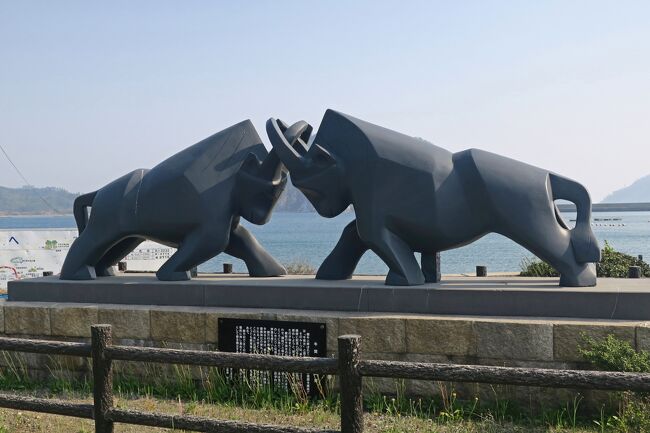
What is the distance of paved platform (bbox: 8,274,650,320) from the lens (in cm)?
610

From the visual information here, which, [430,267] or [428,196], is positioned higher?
[428,196]

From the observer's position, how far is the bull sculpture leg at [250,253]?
8.66m

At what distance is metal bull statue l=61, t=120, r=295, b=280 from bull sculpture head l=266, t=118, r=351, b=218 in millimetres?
282

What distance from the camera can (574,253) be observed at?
6.73 meters

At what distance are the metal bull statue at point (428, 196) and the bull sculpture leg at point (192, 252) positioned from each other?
130 cm

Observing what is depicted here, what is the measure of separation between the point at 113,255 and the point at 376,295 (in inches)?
163

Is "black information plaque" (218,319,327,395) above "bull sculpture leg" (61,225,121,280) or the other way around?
the other way around

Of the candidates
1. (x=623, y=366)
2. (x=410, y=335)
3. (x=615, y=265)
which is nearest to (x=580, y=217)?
(x=623, y=366)

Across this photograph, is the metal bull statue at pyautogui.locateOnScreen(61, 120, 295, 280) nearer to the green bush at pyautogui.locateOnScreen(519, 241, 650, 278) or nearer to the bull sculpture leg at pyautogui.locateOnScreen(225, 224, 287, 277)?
the bull sculpture leg at pyautogui.locateOnScreen(225, 224, 287, 277)

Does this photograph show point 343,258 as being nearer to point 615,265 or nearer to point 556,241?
point 556,241

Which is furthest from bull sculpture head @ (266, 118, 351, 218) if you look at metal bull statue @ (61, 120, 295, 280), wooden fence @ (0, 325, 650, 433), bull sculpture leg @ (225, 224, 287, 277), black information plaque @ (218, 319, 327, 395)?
wooden fence @ (0, 325, 650, 433)

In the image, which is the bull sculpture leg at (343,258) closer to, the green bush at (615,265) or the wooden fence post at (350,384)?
the wooden fence post at (350,384)

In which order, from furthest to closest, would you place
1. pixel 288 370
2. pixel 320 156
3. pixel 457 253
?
pixel 457 253 < pixel 320 156 < pixel 288 370

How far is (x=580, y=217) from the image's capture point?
6.80 metres
